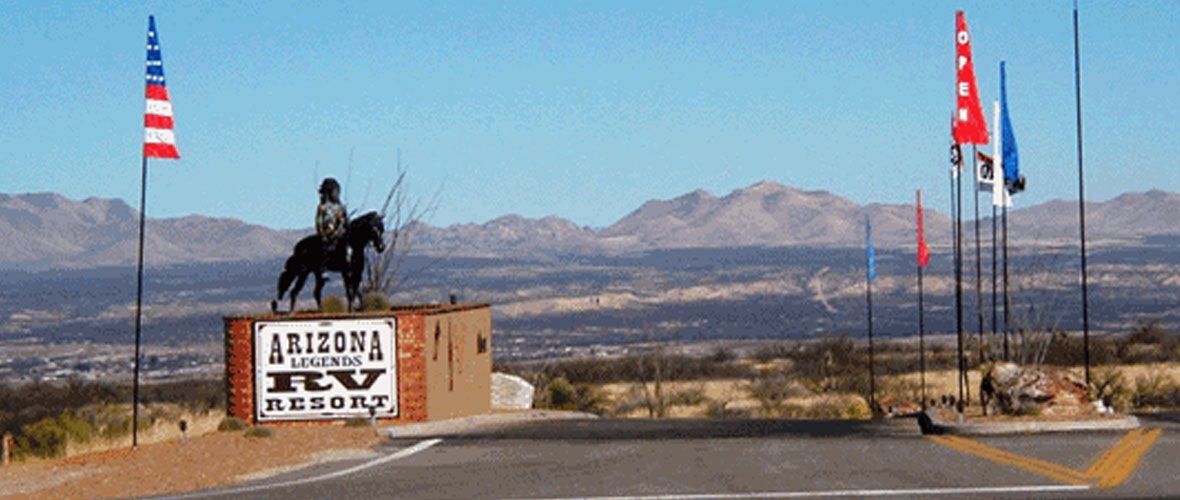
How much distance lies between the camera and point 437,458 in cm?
2322

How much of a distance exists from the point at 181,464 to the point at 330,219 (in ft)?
27.2

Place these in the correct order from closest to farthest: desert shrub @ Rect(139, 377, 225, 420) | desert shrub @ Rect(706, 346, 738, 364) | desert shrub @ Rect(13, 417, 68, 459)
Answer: desert shrub @ Rect(13, 417, 68, 459) → desert shrub @ Rect(139, 377, 225, 420) → desert shrub @ Rect(706, 346, 738, 364)

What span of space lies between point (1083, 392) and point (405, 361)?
1017 cm

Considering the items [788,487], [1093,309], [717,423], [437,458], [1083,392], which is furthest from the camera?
[1093,309]

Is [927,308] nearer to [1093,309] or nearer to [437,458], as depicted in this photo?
[1093,309]

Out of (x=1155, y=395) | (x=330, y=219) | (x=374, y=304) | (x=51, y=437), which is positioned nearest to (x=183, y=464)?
(x=330, y=219)

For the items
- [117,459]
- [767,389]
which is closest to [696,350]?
[767,389]

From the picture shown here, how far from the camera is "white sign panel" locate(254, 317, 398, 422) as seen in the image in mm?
28547

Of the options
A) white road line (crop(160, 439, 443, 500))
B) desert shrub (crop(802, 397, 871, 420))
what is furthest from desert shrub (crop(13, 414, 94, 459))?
desert shrub (crop(802, 397, 871, 420))

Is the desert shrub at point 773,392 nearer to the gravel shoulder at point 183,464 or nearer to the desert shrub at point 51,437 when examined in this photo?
the desert shrub at point 51,437

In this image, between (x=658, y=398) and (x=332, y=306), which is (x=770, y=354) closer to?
(x=658, y=398)

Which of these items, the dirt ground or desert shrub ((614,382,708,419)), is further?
desert shrub ((614,382,708,419))

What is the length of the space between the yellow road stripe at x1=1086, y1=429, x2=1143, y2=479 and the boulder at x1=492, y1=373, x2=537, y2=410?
1641 cm

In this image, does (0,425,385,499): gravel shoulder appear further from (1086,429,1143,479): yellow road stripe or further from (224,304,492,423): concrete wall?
(1086,429,1143,479): yellow road stripe
